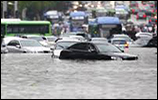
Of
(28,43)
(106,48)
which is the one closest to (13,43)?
(28,43)

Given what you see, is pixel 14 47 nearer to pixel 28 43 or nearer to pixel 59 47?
pixel 28 43

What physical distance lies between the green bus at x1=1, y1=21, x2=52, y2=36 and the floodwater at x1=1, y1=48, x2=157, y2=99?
31.1 metres

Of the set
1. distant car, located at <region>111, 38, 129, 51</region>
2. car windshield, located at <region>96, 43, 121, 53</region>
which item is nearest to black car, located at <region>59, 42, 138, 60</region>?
car windshield, located at <region>96, 43, 121, 53</region>

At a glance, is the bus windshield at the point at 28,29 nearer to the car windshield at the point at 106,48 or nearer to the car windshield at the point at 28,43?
the car windshield at the point at 28,43

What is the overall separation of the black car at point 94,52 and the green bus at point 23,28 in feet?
95.6

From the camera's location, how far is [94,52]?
33.9 m

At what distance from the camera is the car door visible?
4025 centimetres

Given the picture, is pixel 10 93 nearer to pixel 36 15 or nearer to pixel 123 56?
pixel 123 56

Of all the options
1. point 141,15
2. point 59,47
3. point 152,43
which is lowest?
point 141,15

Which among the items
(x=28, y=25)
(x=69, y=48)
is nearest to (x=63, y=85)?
(x=69, y=48)

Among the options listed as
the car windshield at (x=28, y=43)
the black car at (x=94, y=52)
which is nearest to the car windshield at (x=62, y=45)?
the black car at (x=94, y=52)

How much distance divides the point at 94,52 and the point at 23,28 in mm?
31316

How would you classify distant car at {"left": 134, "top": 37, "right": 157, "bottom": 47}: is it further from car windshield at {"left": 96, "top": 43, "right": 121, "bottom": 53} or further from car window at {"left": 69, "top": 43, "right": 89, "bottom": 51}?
car window at {"left": 69, "top": 43, "right": 89, "bottom": 51}

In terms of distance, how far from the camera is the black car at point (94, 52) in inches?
1304
